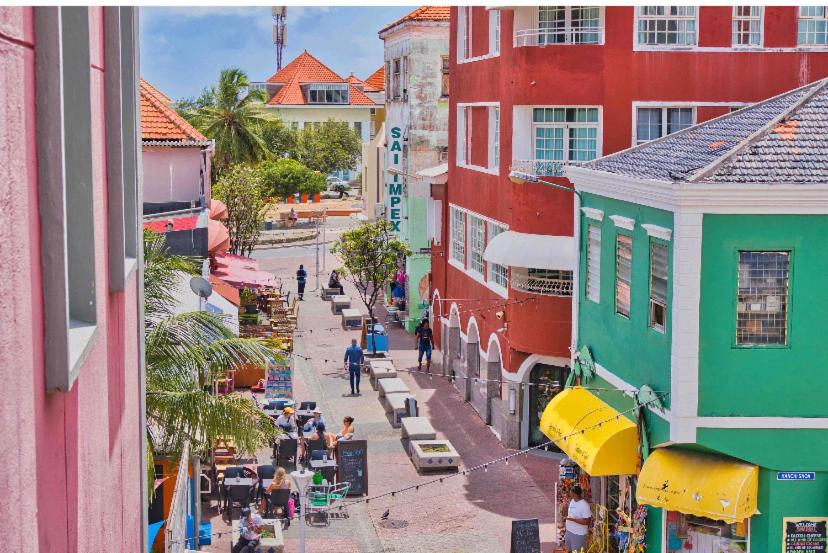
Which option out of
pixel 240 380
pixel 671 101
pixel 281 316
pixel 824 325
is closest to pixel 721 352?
pixel 824 325

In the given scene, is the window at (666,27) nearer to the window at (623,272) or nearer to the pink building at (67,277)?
the window at (623,272)

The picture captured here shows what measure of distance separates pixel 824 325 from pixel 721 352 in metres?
1.45

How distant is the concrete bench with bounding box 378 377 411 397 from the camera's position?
111 feet

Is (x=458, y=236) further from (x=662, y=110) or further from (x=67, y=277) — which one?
(x=67, y=277)

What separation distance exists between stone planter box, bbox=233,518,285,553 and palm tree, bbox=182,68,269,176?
4592 cm

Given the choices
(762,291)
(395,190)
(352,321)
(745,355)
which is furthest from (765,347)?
(395,190)

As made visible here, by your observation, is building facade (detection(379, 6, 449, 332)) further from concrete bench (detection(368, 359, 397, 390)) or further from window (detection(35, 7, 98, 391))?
window (detection(35, 7, 98, 391))

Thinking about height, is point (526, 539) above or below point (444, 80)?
below

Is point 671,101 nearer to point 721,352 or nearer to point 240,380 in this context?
point 721,352

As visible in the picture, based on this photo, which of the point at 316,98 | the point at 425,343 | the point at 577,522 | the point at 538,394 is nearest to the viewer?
the point at 577,522

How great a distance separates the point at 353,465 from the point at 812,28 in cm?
1364

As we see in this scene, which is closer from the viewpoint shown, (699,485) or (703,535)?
(699,485)

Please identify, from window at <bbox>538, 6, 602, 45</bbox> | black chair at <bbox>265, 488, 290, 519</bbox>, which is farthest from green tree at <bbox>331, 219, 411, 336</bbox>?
Result: black chair at <bbox>265, 488, 290, 519</bbox>

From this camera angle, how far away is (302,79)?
11600 centimetres
